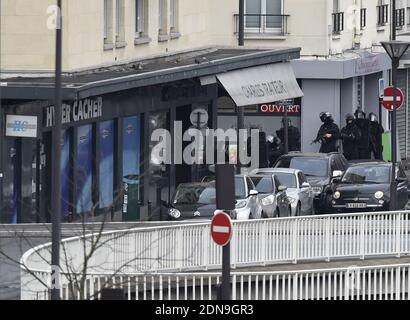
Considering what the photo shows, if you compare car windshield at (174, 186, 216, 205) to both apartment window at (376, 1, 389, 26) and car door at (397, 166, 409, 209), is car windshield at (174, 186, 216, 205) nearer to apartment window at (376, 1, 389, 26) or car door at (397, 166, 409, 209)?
car door at (397, 166, 409, 209)

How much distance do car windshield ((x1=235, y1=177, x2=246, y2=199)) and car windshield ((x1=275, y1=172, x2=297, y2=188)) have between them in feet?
12.4

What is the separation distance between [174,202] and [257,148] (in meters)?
14.5

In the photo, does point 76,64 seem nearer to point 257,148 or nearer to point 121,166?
point 121,166

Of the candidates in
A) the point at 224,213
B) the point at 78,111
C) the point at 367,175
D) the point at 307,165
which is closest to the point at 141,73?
the point at 78,111

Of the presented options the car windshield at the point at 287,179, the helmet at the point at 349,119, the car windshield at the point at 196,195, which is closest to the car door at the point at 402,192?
the car windshield at the point at 287,179

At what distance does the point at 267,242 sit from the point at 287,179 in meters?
12.5

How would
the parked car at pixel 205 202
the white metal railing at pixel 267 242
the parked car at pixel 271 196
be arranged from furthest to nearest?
the parked car at pixel 271 196, the parked car at pixel 205 202, the white metal railing at pixel 267 242

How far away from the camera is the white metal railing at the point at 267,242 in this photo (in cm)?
2730

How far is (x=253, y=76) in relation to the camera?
4753 cm

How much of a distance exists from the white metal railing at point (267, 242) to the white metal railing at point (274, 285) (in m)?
1.34

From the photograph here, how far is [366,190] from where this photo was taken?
4072cm

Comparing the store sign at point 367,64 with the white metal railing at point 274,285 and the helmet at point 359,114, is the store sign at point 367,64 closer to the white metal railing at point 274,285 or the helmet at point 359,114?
the helmet at point 359,114

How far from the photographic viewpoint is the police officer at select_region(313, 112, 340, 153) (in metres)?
55.9
